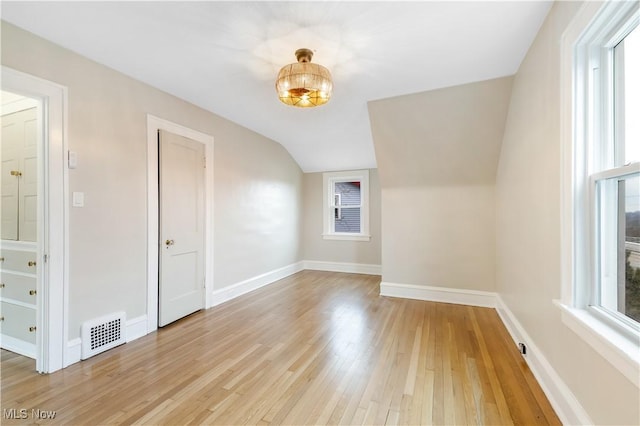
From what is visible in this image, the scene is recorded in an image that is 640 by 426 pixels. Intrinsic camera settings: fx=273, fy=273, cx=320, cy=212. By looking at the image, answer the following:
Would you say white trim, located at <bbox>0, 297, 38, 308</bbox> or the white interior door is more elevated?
the white interior door

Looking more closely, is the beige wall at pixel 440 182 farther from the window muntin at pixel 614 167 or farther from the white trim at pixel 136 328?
the white trim at pixel 136 328

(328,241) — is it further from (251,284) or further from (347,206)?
(251,284)

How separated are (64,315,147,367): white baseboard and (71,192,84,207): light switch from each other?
111 cm

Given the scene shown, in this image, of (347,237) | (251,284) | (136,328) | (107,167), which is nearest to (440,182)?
(347,237)

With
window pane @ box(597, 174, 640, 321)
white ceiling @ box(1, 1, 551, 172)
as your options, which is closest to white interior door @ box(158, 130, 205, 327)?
white ceiling @ box(1, 1, 551, 172)

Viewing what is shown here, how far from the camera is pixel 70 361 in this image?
7.23 feet

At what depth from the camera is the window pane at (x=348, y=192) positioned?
575 centimetres

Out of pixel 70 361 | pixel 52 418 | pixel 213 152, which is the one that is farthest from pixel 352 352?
pixel 213 152

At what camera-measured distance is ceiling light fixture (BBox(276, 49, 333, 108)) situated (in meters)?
1.98

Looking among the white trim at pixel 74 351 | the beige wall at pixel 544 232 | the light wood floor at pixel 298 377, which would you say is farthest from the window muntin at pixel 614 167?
the white trim at pixel 74 351

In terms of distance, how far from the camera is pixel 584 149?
1.46m

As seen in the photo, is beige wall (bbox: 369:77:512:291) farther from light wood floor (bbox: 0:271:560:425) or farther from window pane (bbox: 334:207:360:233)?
window pane (bbox: 334:207:360:233)

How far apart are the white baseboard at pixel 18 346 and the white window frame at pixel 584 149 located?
12.8ft

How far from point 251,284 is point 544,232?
369cm
